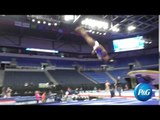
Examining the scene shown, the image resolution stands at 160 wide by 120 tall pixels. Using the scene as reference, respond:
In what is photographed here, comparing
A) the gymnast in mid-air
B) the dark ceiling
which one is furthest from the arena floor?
the dark ceiling

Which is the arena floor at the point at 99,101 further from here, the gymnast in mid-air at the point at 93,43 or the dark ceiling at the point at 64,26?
the dark ceiling at the point at 64,26

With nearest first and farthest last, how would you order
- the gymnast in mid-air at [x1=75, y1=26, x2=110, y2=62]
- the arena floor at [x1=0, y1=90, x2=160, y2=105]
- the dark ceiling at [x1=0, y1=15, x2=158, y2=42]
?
the arena floor at [x1=0, y1=90, x2=160, y2=105], the dark ceiling at [x1=0, y1=15, x2=158, y2=42], the gymnast in mid-air at [x1=75, y1=26, x2=110, y2=62]

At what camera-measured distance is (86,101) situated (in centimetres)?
481

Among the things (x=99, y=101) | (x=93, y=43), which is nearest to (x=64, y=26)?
(x=93, y=43)

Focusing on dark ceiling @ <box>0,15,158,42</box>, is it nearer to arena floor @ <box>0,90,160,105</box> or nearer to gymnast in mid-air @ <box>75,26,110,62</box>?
gymnast in mid-air @ <box>75,26,110,62</box>

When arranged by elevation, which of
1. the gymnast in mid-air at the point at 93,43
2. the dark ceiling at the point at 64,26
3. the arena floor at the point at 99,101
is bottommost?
the arena floor at the point at 99,101

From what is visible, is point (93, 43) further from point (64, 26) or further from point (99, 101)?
point (99, 101)

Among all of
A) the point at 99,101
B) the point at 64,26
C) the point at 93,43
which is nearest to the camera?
the point at 99,101

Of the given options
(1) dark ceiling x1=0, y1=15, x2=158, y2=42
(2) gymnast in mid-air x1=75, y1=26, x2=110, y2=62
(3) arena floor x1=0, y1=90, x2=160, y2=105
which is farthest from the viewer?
(2) gymnast in mid-air x1=75, y1=26, x2=110, y2=62

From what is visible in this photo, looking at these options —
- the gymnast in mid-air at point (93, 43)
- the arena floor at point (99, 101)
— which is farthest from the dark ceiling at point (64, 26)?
the arena floor at point (99, 101)

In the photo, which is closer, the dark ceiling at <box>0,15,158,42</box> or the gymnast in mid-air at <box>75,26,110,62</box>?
the dark ceiling at <box>0,15,158,42</box>

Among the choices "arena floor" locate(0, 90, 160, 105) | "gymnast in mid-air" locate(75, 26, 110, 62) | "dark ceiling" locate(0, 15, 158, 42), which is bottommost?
"arena floor" locate(0, 90, 160, 105)

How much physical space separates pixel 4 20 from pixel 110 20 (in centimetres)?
214

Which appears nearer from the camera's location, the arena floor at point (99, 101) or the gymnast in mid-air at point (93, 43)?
the arena floor at point (99, 101)
